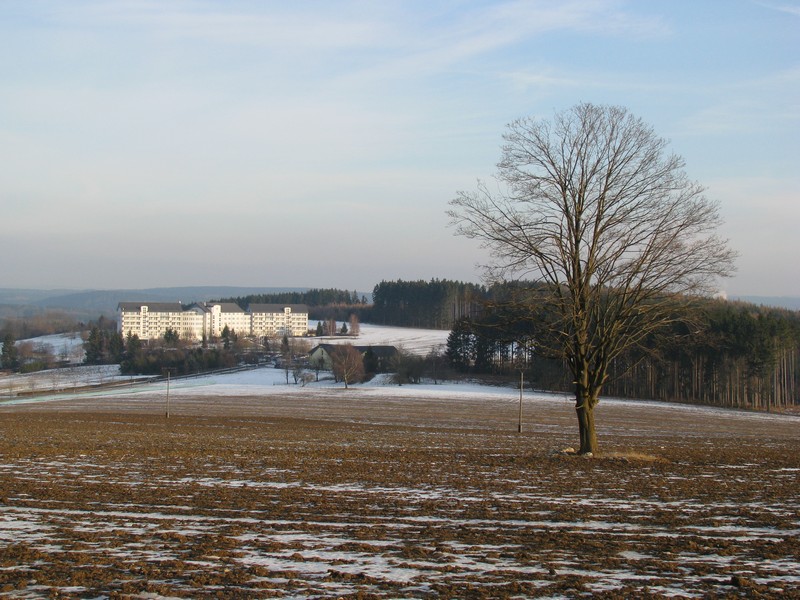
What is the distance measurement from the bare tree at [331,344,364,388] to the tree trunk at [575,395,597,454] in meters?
76.1

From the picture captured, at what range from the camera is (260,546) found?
30.3 ft

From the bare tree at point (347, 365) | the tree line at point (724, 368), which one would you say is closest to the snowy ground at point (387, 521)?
the tree line at point (724, 368)

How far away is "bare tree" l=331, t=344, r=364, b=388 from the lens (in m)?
101

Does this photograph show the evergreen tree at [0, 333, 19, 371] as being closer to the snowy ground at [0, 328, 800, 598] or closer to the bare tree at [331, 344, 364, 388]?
the bare tree at [331, 344, 364, 388]

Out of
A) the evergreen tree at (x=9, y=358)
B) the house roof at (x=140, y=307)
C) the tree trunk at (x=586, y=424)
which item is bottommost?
the evergreen tree at (x=9, y=358)

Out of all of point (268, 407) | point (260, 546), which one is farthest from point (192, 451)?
point (268, 407)

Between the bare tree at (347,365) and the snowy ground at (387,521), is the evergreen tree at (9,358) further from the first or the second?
the snowy ground at (387,521)

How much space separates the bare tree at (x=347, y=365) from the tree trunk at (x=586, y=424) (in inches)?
2994

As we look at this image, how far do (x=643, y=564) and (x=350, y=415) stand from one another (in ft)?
148

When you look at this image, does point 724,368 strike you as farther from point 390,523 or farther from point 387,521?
point 390,523

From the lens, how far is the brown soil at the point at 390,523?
771 cm

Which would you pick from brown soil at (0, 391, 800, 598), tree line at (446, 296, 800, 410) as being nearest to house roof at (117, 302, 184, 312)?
tree line at (446, 296, 800, 410)

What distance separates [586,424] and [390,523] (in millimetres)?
12461

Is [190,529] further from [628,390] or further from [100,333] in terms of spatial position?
[100,333]
